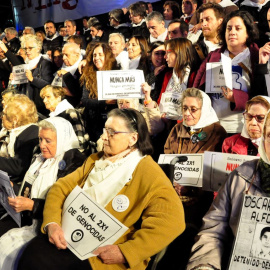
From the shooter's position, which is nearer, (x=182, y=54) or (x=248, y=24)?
(x=248, y=24)

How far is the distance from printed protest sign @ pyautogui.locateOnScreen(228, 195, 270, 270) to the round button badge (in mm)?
765

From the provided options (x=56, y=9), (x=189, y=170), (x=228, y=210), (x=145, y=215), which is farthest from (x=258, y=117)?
A: (x=56, y=9)

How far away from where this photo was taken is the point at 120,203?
2.61 m

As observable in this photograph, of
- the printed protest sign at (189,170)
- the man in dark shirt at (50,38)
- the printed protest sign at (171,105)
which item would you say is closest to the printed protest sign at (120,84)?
the printed protest sign at (171,105)

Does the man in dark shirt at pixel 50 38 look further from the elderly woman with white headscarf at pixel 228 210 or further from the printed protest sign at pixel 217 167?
the elderly woman with white headscarf at pixel 228 210

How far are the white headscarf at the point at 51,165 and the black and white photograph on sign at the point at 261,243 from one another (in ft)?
5.89

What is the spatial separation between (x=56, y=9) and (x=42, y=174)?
8.17 metres

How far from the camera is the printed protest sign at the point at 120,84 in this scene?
166 inches

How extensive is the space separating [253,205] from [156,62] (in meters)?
3.17

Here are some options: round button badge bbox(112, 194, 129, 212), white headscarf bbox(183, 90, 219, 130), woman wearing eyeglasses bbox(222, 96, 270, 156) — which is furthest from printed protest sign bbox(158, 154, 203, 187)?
round button badge bbox(112, 194, 129, 212)

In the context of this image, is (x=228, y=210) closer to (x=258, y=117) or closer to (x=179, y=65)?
(x=258, y=117)

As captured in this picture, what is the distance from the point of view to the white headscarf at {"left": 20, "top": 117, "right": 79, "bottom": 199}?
3377 mm

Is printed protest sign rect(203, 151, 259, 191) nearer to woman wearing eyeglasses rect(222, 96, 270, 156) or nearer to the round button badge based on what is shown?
woman wearing eyeglasses rect(222, 96, 270, 156)

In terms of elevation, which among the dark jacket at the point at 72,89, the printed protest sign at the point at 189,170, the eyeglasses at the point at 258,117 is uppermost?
the dark jacket at the point at 72,89
